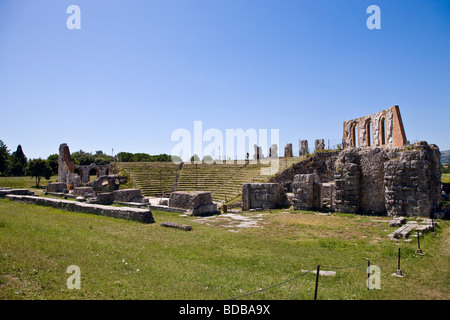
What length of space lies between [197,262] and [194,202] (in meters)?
10.0

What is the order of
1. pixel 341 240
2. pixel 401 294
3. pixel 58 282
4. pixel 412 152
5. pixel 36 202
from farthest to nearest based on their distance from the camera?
pixel 36 202 < pixel 412 152 < pixel 341 240 < pixel 401 294 < pixel 58 282

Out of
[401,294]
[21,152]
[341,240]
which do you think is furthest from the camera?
[21,152]

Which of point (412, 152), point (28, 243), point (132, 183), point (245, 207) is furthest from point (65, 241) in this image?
point (132, 183)

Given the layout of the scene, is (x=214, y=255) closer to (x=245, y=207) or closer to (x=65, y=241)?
(x=65, y=241)

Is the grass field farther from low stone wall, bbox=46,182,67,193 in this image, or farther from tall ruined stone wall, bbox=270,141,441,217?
low stone wall, bbox=46,182,67,193

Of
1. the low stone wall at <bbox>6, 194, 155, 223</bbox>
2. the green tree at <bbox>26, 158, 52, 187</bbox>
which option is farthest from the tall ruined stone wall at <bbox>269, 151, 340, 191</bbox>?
the green tree at <bbox>26, 158, 52, 187</bbox>

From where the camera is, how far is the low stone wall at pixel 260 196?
20578 mm

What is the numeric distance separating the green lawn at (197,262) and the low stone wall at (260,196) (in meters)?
8.97

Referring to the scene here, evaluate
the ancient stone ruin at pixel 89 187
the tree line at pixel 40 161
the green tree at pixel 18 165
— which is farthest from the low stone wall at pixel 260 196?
the green tree at pixel 18 165

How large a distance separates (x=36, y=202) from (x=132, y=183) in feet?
51.6

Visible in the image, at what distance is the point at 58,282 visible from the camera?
517cm

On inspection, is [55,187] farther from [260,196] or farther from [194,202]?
[260,196]

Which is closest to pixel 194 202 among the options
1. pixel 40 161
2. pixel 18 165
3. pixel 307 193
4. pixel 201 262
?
pixel 307 193

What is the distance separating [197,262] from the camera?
291 inches
